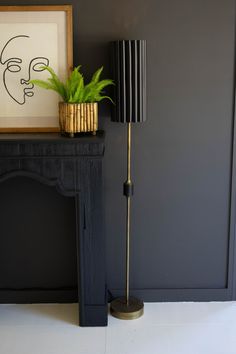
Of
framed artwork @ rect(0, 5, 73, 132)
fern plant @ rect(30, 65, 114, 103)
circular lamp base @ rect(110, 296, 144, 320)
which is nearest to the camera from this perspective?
fern plant @ rect(30, 65, 114, 103)

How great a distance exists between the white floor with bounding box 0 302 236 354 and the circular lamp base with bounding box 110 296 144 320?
0.03m

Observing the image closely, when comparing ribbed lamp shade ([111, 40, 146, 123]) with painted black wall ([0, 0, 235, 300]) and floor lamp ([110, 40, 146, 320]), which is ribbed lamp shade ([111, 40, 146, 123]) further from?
painted black wall ([0, 0, 235, 300])

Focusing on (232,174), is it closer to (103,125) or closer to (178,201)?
→ (178,201)

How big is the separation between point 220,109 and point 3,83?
118cm

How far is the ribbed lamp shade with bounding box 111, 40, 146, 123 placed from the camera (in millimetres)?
2543

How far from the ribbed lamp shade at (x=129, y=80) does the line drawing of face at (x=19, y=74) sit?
41 cm

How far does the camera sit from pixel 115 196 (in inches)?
114

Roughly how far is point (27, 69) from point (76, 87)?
351 millimetres

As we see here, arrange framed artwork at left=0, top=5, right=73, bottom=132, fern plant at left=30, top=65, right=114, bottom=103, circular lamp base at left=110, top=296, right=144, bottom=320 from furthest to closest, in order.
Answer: circular lamp base at left=110, top=296, right=144, bottom=320
framed artwork at left=0, top=5, right=73, bottom=132
fern plant at left=30, top=65, right=114, bottom=103

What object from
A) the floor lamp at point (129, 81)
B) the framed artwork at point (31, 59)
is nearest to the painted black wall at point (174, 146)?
the framed artwork at point (31, 59)

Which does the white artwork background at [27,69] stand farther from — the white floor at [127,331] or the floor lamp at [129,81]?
the white floor at [127,331]

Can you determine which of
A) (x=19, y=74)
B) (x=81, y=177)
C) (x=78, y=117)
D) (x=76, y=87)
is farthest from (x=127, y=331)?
(x=19, y=74)

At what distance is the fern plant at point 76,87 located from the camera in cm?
252

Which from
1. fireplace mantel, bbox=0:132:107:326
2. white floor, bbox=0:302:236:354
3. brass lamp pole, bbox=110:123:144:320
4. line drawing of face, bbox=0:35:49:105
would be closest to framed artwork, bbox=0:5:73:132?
line drawing of face, bbox=0:35:49:105
